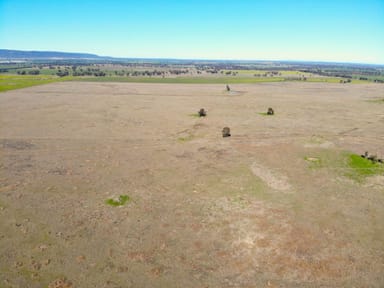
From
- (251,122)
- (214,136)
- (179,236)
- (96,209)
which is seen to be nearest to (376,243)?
(179,236)

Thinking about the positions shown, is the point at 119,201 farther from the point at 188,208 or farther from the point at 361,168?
the point at 361,168

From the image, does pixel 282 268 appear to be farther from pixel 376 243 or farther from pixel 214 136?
pixel 214 136

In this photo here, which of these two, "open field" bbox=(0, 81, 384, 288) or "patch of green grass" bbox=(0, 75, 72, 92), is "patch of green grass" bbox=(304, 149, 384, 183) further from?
"patch of green grass" bbox=(0, 75, 72, 92)

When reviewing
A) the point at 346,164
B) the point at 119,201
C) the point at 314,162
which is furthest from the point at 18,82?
the point at 346,164

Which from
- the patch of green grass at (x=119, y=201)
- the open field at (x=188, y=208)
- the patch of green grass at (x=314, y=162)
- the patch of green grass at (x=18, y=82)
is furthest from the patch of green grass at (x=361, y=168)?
the patch of green grass at (x=18, y=82)

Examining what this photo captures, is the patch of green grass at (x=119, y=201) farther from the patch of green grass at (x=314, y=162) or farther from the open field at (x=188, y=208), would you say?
the patch of green grass at (x=314, y=162)

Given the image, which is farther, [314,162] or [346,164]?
[314,162]
